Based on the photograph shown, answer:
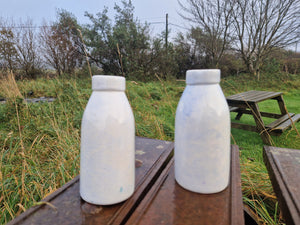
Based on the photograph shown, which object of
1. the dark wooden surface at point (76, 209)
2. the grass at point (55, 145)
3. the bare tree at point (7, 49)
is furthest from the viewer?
the bare tree at point (7, 49)

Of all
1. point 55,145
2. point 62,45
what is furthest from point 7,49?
point 55,145

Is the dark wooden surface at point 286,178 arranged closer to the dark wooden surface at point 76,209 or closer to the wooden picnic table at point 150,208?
the wooden picnic table at point 150,208

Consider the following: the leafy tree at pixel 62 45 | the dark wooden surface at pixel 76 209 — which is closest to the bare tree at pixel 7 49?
the leafy tree at pixel 62 45

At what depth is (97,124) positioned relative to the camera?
1.53 feet

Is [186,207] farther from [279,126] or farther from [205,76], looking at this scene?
[279,126]

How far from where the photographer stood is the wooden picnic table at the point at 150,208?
0.46 m

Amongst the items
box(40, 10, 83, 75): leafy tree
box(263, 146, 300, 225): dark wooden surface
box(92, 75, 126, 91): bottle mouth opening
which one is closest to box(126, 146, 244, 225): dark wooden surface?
box(263, 146, 300, 225): dark wooden surface

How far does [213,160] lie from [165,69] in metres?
7.68

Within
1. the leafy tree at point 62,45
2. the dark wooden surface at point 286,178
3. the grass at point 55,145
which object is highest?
the leafy tree at point 62,45

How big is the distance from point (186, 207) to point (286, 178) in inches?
16.8

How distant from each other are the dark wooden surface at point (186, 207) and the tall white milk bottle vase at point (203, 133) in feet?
0.11

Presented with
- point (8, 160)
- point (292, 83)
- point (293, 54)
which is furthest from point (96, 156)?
point (293, 54)

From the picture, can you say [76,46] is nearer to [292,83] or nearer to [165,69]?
[165,69]

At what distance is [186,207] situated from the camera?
1.67ft
